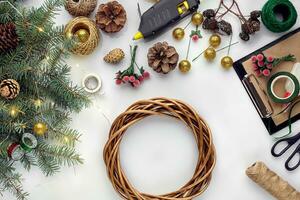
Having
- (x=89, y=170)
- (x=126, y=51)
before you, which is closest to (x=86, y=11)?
(x=126, y=51)

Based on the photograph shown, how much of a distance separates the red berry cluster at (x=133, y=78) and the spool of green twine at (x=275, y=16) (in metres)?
0.32

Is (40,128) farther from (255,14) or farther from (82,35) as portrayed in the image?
(255,14)

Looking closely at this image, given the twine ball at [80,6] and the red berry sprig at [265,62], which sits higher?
the twine ball at [80,6]

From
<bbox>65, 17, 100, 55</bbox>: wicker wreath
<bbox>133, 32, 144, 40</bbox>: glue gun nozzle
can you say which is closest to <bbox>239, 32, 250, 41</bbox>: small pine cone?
<bbox>133, 32, 144, 40</bbox>: glue gun nozzle

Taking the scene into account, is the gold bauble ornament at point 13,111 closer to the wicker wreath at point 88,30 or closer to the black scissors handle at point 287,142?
the wicker wreath at point 88,30

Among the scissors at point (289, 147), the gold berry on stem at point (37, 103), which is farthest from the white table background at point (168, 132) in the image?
the gold berry on stem at point (37, 103)

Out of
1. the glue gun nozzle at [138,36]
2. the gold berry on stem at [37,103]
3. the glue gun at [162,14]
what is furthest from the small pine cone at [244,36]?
the gold berry on stem at [37,103]

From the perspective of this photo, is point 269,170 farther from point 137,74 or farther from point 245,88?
point 137,74

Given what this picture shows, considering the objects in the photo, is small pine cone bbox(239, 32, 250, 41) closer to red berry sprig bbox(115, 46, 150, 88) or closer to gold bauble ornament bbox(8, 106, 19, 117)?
Result: red berry sprig bbox(115, 46, 150, 88)

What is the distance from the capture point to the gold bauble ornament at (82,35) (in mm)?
1332

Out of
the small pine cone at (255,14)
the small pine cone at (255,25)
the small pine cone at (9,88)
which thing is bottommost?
the small pine cone at (255,25)

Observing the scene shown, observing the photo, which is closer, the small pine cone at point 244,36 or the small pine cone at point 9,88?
the small pine cone at point 9,88

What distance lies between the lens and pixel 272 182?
1309 millimetres

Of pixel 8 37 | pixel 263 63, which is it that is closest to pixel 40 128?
pixel 8 37
